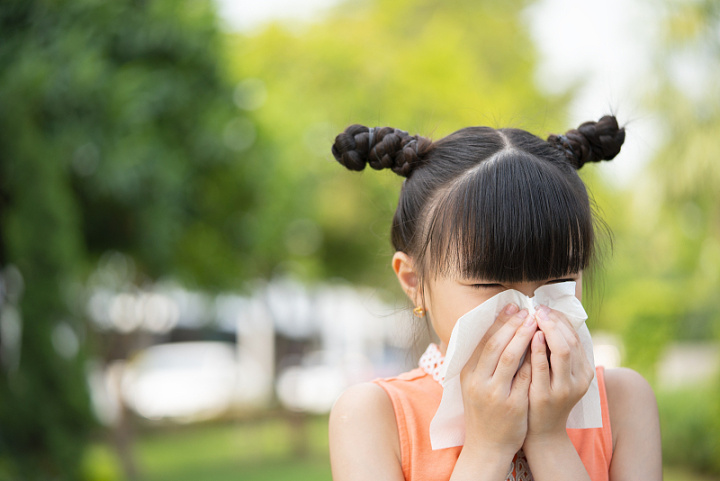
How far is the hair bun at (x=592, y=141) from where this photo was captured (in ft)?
5.38

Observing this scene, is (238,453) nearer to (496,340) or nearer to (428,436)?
(428,436)

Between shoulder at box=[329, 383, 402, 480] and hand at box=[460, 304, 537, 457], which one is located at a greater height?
hand at box=[460, 304, 537, 457]

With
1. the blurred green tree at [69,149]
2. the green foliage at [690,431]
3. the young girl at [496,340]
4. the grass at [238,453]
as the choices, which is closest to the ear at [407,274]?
the young girl at [496,340]

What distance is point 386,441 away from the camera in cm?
141

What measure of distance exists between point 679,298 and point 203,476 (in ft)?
29.2

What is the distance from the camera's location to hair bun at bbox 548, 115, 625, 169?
1641 mm

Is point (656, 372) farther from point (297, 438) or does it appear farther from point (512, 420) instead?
point (512, 420)

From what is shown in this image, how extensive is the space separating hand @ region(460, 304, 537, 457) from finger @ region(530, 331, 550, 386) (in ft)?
0.05

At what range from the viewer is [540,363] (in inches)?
49.3

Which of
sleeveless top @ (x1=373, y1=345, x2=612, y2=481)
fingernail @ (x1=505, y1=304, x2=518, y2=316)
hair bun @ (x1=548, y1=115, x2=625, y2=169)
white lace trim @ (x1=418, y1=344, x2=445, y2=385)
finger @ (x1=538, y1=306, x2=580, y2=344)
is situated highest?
hair bun @ (x1=548, y1=115, x2=625, y2=169)

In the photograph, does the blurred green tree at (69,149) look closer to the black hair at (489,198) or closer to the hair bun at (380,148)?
the hair bun at (380,148)

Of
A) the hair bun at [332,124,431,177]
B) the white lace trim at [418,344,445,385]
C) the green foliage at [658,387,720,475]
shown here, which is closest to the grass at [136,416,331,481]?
the green foliage at [658,387,720,475]

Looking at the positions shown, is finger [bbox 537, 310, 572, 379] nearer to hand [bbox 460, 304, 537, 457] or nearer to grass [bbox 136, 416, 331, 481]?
hand [bbox 460, 304, 537, 457]

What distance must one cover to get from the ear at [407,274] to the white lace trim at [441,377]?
13 cm
